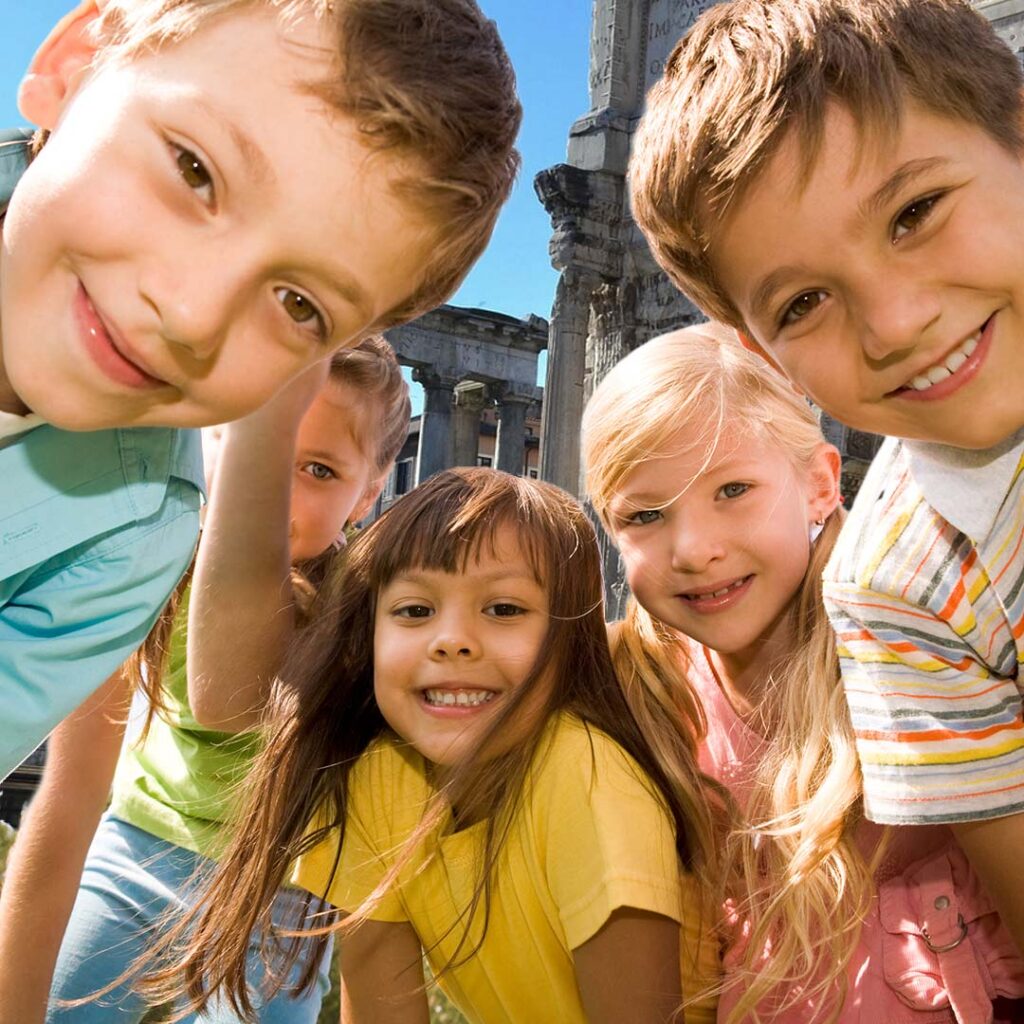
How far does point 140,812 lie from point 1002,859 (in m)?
1.66

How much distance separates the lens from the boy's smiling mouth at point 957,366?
126 centimetres

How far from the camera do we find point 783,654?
1.90 meters

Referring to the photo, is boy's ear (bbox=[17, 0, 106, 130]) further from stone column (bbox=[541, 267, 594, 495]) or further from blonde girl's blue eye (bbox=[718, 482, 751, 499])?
stone column (bbox=[541, 267, 594, 495])

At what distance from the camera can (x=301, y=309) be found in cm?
128

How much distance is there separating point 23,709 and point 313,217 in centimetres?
80

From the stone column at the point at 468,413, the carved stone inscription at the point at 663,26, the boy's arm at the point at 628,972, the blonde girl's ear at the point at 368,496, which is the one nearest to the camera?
the boy's arm at the point at 628,972

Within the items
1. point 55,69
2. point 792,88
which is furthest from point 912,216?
point 55,69

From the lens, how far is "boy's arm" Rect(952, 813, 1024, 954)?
1383 mm

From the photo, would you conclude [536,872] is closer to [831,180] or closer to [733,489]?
[733,489]

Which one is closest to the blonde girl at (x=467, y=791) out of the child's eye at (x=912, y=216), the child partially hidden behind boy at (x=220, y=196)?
the child partially hidden behind boy at (x=220, y=196)

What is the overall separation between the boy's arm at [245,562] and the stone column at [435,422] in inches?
640

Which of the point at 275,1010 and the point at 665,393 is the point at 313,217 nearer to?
the point at 665,393

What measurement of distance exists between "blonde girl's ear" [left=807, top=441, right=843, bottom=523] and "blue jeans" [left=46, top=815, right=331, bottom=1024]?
1230mm

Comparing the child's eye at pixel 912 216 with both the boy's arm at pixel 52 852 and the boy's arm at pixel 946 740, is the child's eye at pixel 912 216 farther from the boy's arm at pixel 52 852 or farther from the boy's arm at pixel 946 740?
the boy's arm at pixel 52 852
